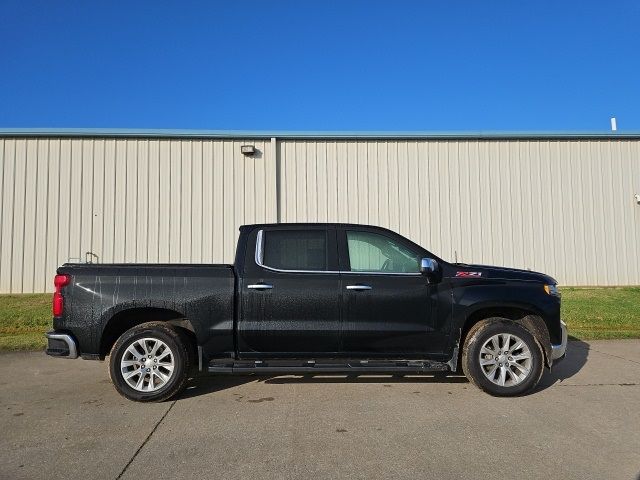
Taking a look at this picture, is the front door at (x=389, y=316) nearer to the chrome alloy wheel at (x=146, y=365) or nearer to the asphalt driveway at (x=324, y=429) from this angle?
the asphalt driveway at (x=324, y=429)

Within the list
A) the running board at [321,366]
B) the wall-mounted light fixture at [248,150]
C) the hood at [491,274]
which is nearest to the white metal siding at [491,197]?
the wall-mounted light fixture at [248,150]

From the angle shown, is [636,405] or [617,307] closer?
[636,405]

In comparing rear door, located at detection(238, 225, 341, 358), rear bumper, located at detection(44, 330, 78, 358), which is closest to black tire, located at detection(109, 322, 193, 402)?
rear bumper, located at detection(44, 330, 78, 358)

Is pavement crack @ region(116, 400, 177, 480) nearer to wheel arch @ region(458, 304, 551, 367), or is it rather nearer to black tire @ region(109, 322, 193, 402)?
black tire @ region(109, 322, 193, 402)

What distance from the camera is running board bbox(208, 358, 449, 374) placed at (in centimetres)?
514

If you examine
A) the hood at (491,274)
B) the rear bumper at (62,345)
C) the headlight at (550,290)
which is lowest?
the rear bumper at (62,345)

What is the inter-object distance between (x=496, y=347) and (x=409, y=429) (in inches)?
60.5

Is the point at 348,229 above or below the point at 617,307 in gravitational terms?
above

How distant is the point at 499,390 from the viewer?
203 inches

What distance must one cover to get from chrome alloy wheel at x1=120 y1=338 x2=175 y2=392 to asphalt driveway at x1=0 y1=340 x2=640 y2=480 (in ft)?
0.76

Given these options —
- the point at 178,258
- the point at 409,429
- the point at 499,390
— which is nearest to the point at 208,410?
the point at 409,429

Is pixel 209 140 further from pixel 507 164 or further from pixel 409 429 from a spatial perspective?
pixel 409 429

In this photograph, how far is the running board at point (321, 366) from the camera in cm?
514

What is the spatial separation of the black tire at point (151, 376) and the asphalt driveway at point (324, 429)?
4.9 inches
